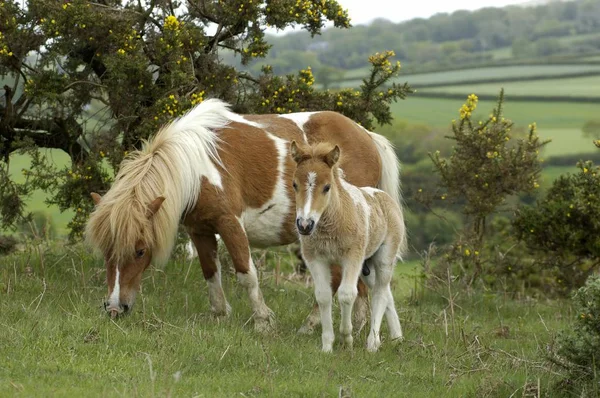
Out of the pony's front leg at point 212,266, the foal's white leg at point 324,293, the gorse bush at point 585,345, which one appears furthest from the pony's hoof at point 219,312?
the gorse bush at point 585,345

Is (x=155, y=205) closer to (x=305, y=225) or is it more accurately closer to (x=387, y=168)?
(x=305, y=225)

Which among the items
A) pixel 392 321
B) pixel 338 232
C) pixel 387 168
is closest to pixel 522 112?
pixel 387 168

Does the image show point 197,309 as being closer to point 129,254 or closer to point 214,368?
point 129,254

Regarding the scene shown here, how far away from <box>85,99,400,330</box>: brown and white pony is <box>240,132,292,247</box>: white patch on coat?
10 millimetres

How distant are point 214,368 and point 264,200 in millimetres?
2612

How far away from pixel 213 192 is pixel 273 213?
0.84 m

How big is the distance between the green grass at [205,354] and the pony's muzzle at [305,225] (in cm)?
98

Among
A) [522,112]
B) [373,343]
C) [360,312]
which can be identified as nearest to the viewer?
[373,343]

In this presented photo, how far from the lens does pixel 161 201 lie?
7750mm

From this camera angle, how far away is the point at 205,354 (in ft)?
21.9

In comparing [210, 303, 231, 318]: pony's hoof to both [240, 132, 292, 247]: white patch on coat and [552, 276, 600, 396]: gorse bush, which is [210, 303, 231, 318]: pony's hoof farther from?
[552, 276, 600, 396]: gorse bush

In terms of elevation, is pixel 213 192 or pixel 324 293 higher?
pixel 213 192

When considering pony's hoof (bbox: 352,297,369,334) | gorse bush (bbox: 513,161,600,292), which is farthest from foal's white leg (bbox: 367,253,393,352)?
gorse bush (bbox: 513,161,600,292)

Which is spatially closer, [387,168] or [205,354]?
[205,354]
